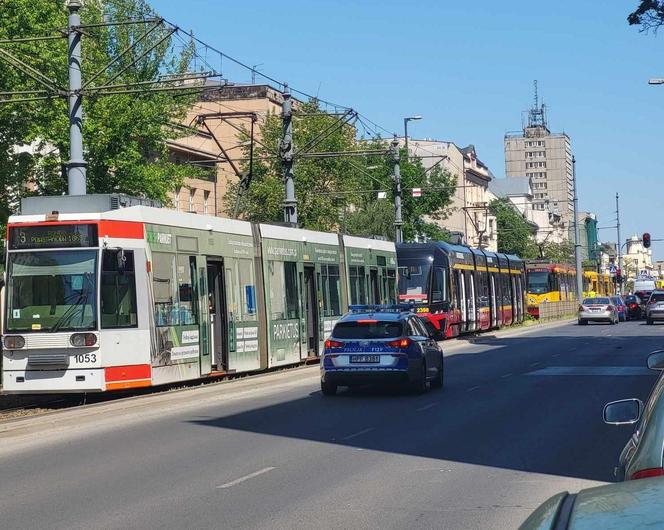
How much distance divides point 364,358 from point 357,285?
14400mm

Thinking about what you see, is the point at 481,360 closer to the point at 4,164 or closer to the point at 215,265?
the point at 215,265

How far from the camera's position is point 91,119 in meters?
34.2

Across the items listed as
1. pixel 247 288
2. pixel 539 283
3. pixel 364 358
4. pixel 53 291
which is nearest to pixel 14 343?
pixel 53 291

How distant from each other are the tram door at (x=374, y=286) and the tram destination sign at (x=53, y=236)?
1710cm

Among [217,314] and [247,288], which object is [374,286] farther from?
[217,314]

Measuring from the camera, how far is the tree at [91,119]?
30.5 meters

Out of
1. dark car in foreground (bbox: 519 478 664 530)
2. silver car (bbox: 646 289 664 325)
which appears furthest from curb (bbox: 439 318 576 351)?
dark car in foreground (bbox: 519 478 664 530)

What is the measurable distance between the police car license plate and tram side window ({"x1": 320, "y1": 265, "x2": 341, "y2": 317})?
35.0ft

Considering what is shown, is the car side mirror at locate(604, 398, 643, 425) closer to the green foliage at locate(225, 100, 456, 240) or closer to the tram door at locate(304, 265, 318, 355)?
the tram door at locate(304, 265, 318, 355)

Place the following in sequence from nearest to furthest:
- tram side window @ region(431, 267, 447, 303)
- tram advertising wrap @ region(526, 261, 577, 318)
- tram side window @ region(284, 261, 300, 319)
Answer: tram side window @ region(284, 261, 300, 319)
tram side window @ region(431, 267, 447, 303)
tram advertising wrap @ region(526, 261, 577, 318)

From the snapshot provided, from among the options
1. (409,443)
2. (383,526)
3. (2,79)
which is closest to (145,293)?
(409,443)

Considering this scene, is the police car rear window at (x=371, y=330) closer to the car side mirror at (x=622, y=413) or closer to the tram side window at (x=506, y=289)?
the car side mirror at (x=622, y=413)

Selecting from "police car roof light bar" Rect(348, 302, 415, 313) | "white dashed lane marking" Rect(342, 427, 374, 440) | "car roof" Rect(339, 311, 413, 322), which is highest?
"police car roof light bar" Rect(348, 302, 415, 313)

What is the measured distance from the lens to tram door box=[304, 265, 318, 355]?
31.5m
